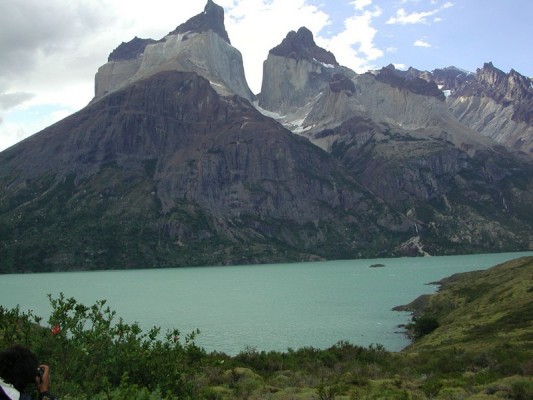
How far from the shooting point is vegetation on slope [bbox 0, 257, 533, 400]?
1948cm

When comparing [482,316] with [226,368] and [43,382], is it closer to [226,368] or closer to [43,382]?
[226,368]

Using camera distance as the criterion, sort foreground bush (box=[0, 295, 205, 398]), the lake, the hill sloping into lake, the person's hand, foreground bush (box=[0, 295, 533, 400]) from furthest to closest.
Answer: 1. the lake
2. the hill sloping into lake
3. foreground bush (box=[0, 295, 533, 400])
4. foreground bush (box=[0, 295, 205, 398])
5. the person's hand

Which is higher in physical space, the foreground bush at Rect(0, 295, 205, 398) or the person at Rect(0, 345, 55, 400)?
the person at Rect(0, 345, 55, 400)

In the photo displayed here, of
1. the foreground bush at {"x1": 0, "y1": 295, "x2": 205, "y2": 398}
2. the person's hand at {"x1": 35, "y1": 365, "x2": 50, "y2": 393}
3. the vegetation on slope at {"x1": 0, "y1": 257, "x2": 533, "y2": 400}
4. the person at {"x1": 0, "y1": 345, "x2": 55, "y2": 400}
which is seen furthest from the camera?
the vegetation on slope at {"x1": 0, "y1": 257, "x2": 533, "y2": 400}


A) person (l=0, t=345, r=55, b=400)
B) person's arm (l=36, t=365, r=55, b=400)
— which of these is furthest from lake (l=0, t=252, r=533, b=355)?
person (l=0, t=345, r=55, b=400)

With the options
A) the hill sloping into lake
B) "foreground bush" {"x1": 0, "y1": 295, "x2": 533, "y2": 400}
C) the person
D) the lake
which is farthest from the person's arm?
the lake

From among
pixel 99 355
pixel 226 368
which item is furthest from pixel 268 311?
pixel 99 355

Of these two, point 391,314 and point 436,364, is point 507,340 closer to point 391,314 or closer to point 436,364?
point 436,364

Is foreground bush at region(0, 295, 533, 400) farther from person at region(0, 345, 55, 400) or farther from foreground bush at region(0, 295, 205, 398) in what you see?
person at region(0, 345, 55, 400)

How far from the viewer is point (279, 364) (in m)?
44.8

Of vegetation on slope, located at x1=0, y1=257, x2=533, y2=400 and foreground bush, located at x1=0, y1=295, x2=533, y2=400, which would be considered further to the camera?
vegetation on slope, located at x1=0, y1=257, x2=533, y2=400

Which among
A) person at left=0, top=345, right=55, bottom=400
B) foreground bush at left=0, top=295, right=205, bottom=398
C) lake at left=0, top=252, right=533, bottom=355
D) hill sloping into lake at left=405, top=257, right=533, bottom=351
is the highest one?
person at left=0, top=345, right=55, bottom=400

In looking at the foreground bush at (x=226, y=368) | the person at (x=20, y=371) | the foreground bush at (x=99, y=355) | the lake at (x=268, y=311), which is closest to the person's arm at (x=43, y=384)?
the person at (x=20, y=371)

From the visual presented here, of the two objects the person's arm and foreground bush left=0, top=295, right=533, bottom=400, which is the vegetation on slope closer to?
foreground bush left=0, top=295, right=533, bottom=400
